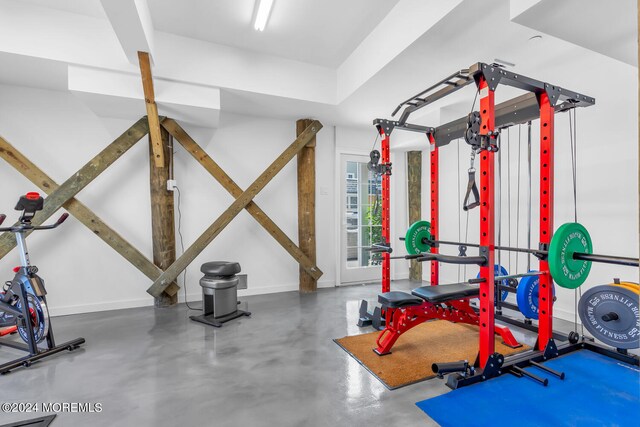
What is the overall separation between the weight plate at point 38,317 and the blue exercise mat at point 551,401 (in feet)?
10.1

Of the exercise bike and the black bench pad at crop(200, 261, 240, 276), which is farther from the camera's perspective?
the black bench pad at crop(200, 261, 240, 276)

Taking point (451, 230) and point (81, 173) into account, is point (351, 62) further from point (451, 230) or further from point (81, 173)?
point (81, 173)

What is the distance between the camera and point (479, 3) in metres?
2.31

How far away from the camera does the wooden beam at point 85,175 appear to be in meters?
3.58

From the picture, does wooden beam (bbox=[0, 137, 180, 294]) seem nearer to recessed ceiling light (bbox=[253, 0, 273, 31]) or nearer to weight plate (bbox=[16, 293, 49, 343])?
weight plate (bbox=[16, 293, 49, 343])

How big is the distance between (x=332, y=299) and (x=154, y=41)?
3916 millimetres

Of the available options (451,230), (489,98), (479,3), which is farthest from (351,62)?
(451,230)

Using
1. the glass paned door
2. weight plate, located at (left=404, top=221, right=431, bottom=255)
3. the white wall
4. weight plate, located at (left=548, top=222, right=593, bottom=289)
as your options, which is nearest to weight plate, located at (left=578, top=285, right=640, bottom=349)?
weight plate, located at (left=548, top=222, right=593, bottom=289)

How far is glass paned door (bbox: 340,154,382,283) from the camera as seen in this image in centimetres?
538

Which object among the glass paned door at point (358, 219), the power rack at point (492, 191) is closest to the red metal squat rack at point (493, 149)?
the power rack at point (492, 191)

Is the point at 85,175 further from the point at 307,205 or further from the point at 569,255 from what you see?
the point at 569,255

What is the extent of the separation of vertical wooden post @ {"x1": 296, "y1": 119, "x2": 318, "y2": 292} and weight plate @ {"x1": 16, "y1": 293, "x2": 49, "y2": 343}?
3081 millimetres

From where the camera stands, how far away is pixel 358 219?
5.48 m

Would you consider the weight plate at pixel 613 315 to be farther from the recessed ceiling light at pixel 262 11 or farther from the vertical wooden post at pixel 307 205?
the recessed ceiling light at pixel 262 11
